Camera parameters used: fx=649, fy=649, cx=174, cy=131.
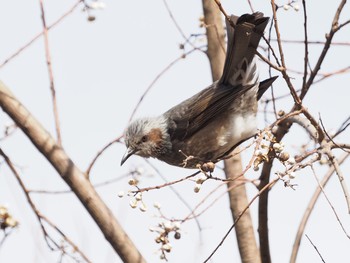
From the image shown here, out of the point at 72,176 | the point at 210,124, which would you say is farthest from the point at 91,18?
the point at 210,124

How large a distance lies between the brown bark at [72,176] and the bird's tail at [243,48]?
1.34 metres

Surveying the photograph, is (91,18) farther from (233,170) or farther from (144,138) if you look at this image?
(233,170)

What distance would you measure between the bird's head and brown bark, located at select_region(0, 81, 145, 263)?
1.10m

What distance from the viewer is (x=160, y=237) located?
3.40 metres

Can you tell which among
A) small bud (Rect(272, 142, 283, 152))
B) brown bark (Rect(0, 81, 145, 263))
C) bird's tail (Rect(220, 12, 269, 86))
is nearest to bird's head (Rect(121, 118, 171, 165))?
bird's tail (Rect(220, 12, 269, 86))

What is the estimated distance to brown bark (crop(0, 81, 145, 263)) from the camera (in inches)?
157

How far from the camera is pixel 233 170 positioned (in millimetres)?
5277

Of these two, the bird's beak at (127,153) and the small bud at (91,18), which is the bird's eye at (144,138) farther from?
the small bud at (91,18)

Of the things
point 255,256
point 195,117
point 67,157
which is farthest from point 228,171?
point 67,157

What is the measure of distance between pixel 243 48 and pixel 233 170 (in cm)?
110

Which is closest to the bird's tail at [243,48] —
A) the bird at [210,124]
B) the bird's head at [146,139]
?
the bird at [210,124]

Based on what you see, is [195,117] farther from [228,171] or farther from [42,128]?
[42,128]

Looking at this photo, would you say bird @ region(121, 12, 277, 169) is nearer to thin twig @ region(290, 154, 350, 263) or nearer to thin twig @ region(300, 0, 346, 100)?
thin twig @ region(290, 154, 350, 263)

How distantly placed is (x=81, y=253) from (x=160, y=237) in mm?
716
